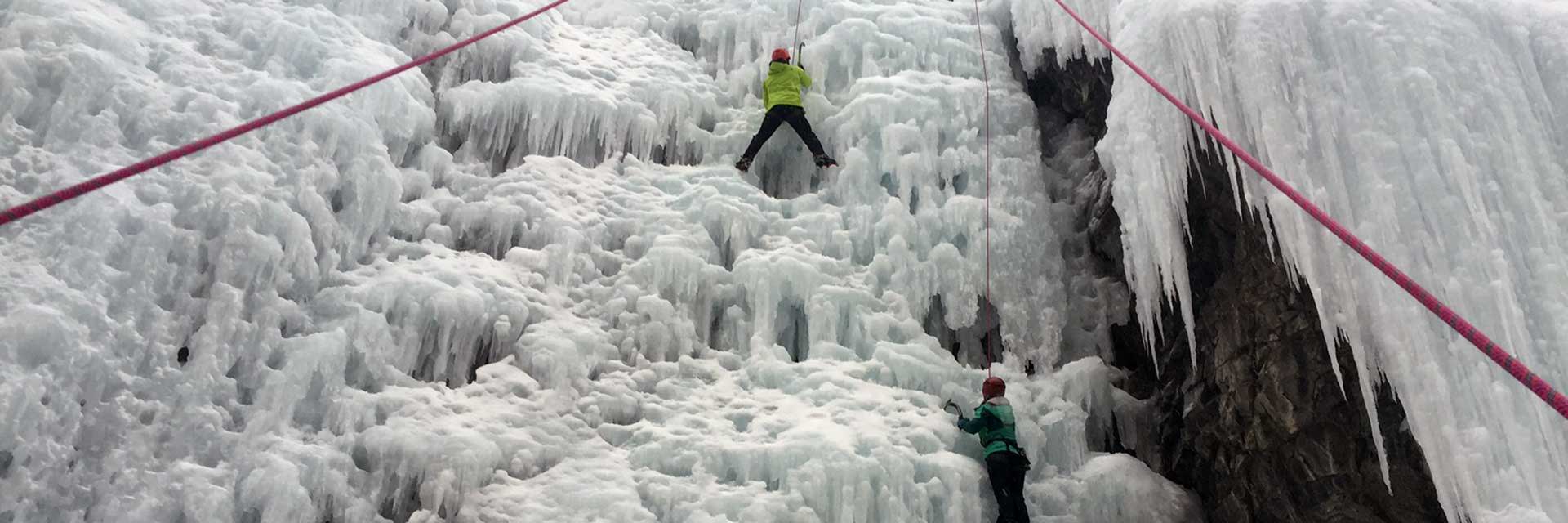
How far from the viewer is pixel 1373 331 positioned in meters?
3.60

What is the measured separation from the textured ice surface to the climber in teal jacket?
112 mm

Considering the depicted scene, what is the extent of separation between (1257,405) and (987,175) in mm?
2354

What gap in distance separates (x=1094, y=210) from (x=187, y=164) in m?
5.03

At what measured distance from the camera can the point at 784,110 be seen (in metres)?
6.24

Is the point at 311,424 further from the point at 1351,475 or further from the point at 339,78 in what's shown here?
the point at 1351,475

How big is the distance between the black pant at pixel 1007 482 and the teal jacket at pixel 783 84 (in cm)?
287

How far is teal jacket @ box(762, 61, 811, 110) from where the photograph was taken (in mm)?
6281

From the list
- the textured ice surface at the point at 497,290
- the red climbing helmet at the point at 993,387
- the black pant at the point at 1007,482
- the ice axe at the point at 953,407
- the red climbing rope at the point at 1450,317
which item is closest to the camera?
the red climbing rope at the point at 1450,317

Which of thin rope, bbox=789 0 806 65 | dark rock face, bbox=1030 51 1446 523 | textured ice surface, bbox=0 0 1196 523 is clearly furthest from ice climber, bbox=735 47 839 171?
dark rock face, bbox=1030 51 1446 523

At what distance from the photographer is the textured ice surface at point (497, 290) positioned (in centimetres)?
379

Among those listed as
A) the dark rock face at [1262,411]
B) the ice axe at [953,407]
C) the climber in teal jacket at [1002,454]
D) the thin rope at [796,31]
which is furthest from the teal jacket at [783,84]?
the dark rock face at [1262,411]

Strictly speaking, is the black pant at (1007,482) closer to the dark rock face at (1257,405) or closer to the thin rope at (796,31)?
the dark rock face at (1257,405)

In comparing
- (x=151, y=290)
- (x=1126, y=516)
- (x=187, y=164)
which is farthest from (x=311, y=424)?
(x=1126, y=516)

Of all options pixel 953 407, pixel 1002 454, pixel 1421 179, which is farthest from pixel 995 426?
pixel 1421 179
